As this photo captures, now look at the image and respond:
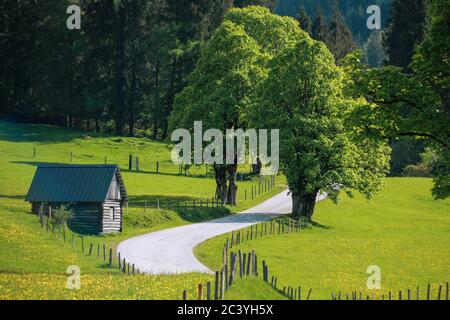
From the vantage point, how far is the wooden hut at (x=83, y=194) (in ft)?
202

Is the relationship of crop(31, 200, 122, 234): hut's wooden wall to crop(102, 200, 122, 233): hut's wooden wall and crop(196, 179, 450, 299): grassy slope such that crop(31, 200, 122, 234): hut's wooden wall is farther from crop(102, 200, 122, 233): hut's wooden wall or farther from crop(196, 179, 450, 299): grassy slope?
crop(196, 179, 450, 299): grassy slope

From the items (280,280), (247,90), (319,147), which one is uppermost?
(247,90)

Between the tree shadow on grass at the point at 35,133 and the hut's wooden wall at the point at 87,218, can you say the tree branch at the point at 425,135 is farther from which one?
the tree shadow on grass at the point at 35,133

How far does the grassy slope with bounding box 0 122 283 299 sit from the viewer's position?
120ft

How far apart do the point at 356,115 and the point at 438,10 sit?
5.24 metres

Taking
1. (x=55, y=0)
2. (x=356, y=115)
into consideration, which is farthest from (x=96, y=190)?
(x=55, y=0)

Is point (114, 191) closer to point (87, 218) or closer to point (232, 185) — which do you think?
point (87, 218)

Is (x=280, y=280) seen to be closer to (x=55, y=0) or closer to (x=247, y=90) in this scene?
(x=247, y=90)

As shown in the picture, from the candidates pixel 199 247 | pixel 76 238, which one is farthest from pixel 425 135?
pixel 76 238

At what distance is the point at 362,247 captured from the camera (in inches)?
2474

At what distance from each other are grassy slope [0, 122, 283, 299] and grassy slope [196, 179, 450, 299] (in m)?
7.30

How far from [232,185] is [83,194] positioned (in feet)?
72.8

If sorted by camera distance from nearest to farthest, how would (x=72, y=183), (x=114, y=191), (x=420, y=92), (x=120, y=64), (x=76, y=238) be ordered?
(x=420, y=92)
(x=76, y=238)
(x=72, y=183)
(x=114, y=191)
(x=120, y=64)

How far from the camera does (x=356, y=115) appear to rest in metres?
34.4
